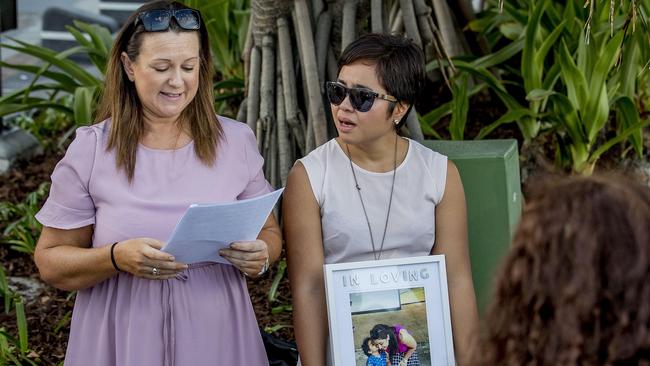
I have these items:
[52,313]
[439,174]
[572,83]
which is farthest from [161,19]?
[572,83]

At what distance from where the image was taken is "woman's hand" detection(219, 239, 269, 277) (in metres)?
2.87

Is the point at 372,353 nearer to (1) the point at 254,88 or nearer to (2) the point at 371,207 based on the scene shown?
(2) the point at 371,207

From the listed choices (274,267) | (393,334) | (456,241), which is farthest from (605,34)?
(393,334)

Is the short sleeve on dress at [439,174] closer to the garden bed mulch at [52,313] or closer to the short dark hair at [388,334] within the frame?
the short dark hair at [388,334]

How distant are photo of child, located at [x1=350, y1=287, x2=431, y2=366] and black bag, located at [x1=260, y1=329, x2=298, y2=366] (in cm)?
78

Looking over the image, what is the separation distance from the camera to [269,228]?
10.4 ft

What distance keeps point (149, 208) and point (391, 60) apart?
79 centimetres

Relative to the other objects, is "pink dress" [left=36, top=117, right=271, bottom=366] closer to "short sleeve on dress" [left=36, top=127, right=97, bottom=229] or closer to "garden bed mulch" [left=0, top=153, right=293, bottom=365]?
"short sleeve on dress" [left=36, top=127, right=97, bottom=229]

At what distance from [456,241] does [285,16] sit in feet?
5.97

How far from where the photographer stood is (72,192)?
2.92 meters

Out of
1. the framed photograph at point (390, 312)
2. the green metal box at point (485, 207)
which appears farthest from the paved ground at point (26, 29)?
the framed photograph at point (390, 312)

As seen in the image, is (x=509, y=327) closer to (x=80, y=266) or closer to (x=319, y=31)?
(x=80, y=266)

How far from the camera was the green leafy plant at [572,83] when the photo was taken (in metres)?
5.20

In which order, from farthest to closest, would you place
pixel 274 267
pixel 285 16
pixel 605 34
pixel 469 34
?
1. pixel 469 34
2. pixel 605 34
3. pixel 274 267
4. pixel 285 16
